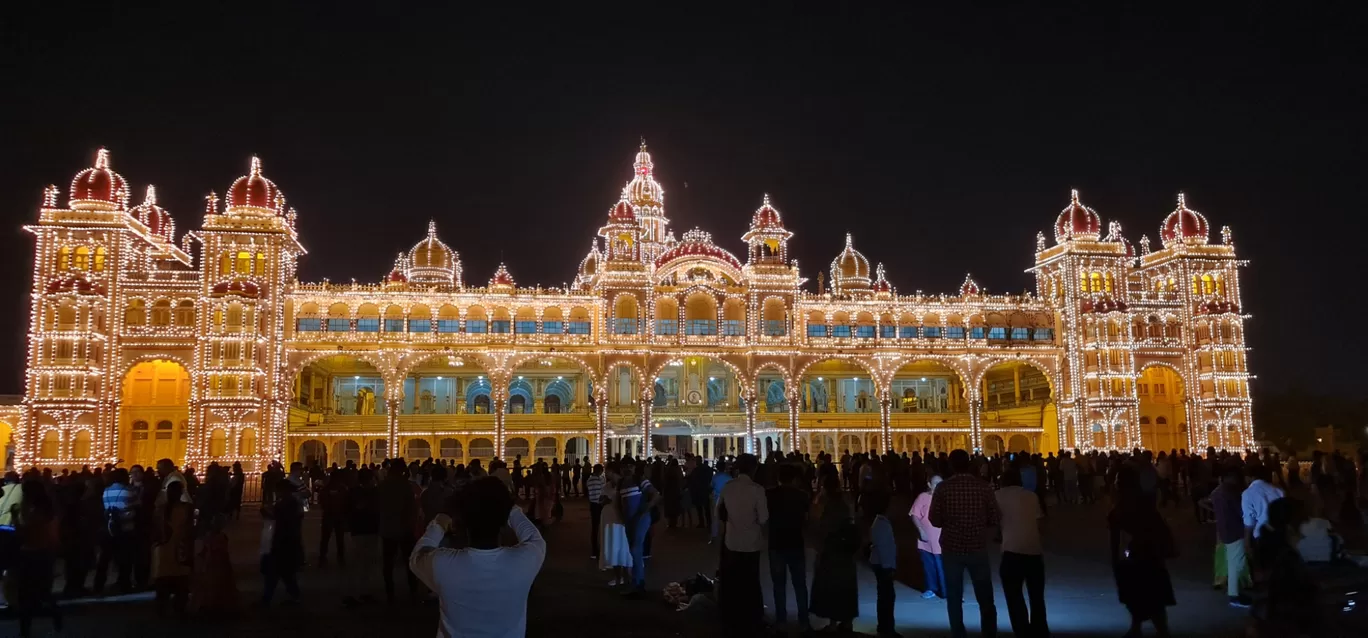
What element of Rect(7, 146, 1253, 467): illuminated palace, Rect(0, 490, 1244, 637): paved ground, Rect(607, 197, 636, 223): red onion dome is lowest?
Rect(0, 490, 1244, 637): paved ground

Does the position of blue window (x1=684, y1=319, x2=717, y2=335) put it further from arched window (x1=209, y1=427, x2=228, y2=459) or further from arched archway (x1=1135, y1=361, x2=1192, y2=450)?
arched archway (x1=1135, y1=361, x2=1192, y2=450)

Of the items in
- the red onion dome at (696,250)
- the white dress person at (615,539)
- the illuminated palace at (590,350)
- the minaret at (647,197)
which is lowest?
the white dress person at (615,539)

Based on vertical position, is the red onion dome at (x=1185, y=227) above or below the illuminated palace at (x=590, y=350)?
above

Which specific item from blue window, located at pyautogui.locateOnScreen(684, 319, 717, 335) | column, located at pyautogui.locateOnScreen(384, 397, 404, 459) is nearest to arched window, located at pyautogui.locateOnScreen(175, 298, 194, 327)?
column, located at pyautogui.locateOnScreen(384, 397, 404, 459)

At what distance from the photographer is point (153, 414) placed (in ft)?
131

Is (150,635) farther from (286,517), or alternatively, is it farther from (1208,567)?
(1208,567)

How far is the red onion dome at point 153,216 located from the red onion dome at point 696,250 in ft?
75.8

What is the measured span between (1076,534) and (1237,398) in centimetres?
3216

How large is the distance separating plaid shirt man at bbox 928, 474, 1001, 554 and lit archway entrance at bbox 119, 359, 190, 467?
38490mm

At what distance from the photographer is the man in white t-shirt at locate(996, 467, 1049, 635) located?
27.2ft

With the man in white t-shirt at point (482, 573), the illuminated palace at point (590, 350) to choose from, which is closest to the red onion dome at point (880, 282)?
the illuminated palace at point (590, 350)

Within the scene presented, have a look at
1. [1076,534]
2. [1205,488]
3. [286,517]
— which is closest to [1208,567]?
[1076,534]

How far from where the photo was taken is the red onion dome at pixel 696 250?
42250 millimetres

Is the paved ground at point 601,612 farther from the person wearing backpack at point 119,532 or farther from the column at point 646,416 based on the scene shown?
the column at point 646,416
